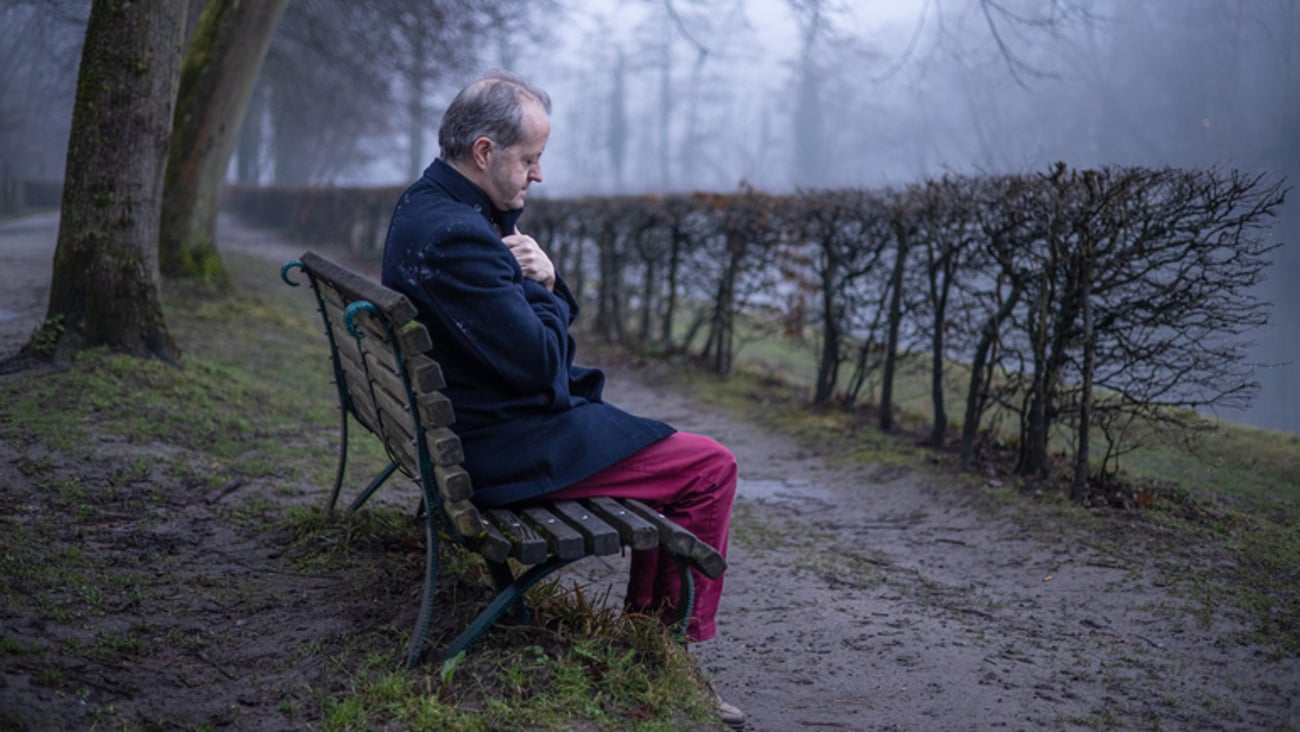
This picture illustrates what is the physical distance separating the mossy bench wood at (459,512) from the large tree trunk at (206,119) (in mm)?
8484

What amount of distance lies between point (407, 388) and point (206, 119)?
9.22m

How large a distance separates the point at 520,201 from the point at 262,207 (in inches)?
1399

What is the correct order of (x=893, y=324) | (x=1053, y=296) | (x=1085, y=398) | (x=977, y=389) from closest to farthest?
(x=1085, y=398) < (x=1053, y=296) < (x=977, y=389) < (x=893, y=324)

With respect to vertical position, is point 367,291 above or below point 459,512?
above

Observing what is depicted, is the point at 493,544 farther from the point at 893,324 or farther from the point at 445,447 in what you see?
the point at 893,324

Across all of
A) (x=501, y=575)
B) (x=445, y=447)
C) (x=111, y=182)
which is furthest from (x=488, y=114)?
(x=111, y=182)

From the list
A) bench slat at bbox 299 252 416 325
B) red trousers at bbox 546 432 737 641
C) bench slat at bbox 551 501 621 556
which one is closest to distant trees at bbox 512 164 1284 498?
red trousers at bbox 546 432 737 641

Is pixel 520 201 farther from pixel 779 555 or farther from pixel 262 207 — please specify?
pixel 262 207

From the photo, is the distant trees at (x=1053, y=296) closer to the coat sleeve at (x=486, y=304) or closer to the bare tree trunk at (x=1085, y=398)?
the bare tree trunk at (x=1085, y=398)

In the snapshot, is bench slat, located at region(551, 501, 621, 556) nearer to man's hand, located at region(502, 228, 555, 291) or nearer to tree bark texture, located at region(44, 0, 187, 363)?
man's hand, located at region(502, 228, 555, 291)

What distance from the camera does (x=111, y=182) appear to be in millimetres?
6117

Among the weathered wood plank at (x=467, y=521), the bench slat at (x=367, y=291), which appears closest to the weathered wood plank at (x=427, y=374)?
the bench slat at (x=367, y=291)

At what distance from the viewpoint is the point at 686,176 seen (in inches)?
2066

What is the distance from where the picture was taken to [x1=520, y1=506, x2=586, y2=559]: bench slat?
2.60m
